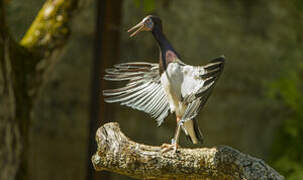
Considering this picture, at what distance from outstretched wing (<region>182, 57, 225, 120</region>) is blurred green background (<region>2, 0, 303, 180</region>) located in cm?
219

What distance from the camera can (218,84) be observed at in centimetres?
485

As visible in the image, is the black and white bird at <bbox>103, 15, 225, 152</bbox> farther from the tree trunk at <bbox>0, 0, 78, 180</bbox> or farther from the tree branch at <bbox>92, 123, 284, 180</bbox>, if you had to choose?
the tree trunk at <bbox>0, 0, 78, 180</bbox>

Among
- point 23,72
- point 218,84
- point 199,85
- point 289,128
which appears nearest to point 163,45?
point 199,85

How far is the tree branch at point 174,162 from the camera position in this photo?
1.75 metres

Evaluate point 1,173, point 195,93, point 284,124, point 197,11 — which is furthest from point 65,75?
point 195,93

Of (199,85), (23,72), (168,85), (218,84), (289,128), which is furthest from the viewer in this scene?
(218,84)

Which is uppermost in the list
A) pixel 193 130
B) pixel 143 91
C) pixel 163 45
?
pixel 163 45

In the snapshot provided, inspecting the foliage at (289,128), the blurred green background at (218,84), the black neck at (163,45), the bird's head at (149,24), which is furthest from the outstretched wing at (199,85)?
the foliage at (289,128)

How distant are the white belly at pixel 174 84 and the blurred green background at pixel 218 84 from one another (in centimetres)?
211

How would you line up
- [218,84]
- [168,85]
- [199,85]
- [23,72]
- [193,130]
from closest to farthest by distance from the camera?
[199,85] → [168,85] → [193,130] → [23,72] → [218,84]

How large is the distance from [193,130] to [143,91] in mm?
298

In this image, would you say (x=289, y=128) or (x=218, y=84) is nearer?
(x=289, y=128)

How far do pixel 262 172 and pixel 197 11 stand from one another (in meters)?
3.26

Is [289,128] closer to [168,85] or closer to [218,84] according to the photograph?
[218,84]
